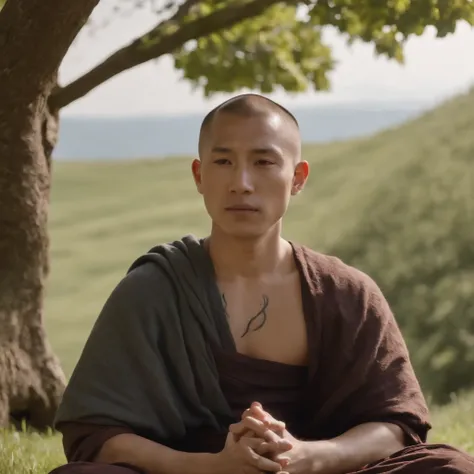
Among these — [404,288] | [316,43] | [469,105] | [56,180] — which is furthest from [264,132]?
[56,180]

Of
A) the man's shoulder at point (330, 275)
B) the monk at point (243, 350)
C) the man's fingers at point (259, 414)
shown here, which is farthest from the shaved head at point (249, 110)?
the man's fingers at point (259, 414)

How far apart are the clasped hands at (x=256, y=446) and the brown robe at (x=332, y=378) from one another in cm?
16

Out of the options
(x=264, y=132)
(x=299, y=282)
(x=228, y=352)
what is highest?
(x=264, y=132)

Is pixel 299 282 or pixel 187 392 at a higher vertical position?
pixel 299 282

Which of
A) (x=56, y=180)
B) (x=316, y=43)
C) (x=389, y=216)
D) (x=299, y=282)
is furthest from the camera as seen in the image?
(x=56, y=180)

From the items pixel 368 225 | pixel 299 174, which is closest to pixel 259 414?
pixel 299 174

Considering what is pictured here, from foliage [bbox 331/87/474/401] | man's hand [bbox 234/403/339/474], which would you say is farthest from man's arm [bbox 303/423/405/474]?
foliage [bbox 331/87/474/401]

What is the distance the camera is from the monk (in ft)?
5.89

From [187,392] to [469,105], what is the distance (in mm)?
3926

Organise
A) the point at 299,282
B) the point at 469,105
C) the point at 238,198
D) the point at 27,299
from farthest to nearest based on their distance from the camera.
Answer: the point at 469,105 → the point at 27,299 → the point at 299,282 → the point at 238,198

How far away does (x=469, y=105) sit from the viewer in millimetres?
5410

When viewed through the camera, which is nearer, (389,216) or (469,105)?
(389,216)

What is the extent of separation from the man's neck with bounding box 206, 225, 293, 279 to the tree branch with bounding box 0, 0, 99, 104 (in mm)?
826

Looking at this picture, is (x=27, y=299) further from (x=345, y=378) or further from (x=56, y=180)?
(x=56, y=180)
